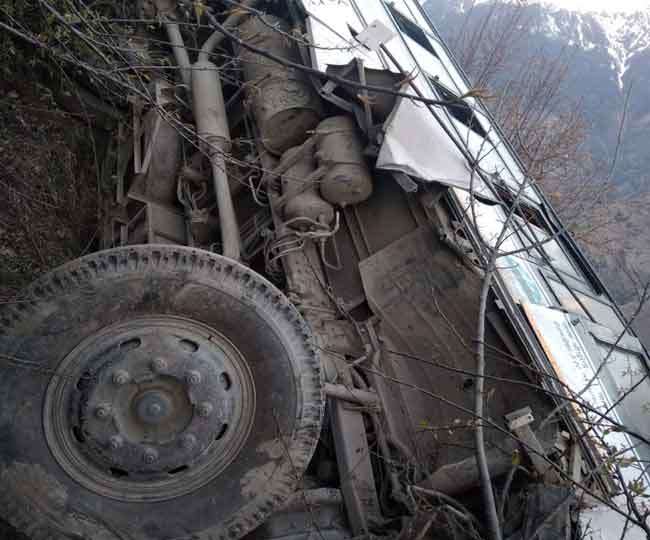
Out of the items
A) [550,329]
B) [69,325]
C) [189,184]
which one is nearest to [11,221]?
[189,184]

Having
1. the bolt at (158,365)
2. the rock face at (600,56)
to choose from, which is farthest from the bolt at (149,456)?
the rock face at (600,56)

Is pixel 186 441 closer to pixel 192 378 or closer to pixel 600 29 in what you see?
pixel 192 378

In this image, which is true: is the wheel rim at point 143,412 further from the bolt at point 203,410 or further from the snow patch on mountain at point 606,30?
the snow patch on mountain at point 606,30

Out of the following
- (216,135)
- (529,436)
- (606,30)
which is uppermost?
(606,30)

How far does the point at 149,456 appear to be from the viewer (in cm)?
243

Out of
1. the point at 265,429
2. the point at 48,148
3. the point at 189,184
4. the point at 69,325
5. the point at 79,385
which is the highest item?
the point at 48,148

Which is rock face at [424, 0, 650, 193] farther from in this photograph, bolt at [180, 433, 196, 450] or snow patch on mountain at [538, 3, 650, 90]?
bolt at [180, 433, 196, 450]

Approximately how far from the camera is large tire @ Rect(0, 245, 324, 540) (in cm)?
237

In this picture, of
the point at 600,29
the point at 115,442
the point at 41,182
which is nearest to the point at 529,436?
the point at 115,442

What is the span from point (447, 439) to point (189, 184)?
2.27m

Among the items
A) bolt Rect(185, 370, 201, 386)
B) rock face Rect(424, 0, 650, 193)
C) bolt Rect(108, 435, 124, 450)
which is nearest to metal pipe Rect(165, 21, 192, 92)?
bolt Rect(185, 370, 201, 386)

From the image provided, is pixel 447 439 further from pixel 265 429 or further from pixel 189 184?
pixel 189 184

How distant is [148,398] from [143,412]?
6 cm

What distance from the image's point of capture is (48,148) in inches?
164
